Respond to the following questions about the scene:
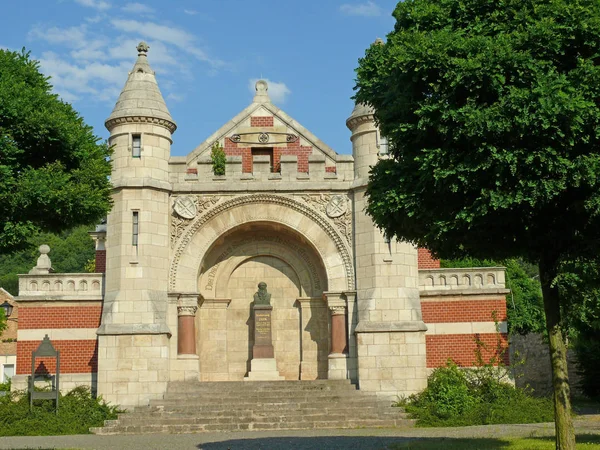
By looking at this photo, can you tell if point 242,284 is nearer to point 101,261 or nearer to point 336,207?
point 336,207

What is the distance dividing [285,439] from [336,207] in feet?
23.3

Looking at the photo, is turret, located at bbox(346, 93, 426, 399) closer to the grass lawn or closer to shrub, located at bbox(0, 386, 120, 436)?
the grass lawn

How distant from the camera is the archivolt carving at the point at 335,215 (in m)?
21.5

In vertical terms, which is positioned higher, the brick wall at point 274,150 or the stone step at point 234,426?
the brick wall at point 274,150

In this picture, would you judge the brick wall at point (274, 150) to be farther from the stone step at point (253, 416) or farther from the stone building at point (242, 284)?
the stone step at point (253, 416)

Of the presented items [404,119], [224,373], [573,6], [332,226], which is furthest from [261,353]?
[573,6]

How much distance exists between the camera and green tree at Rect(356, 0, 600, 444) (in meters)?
10.1

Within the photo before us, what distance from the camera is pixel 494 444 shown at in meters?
13.8

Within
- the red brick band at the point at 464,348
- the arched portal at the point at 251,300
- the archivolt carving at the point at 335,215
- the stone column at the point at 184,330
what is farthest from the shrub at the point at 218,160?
the red brick band at the point at 464,348

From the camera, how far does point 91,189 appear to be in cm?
1342

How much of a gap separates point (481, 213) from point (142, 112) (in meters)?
13.1

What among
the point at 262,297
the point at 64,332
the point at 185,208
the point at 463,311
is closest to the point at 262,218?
the point at 185,208

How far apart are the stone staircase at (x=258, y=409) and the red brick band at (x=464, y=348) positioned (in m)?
2.34

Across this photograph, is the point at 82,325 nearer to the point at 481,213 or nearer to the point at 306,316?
the point at 306,316
